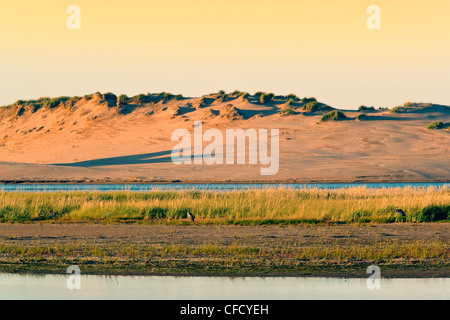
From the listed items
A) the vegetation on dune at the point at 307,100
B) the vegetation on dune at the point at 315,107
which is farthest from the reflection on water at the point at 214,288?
the vegetation on dune at the point at 307,100

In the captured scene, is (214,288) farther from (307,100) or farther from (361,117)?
(307,100)

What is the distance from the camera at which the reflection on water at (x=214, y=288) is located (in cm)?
1153

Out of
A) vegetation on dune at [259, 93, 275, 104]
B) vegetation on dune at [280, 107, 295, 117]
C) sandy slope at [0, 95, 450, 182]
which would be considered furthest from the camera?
vegetation on dune at [259, 93, 275, 104]

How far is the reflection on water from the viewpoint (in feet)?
37.8

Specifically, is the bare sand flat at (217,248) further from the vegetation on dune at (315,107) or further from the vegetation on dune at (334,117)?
the vegetation on dune at (315,107)

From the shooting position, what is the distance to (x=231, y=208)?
83.4 ft

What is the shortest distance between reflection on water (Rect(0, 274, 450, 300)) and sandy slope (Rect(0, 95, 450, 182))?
40821 mm

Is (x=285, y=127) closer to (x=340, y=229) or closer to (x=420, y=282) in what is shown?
(x=340, y=229)

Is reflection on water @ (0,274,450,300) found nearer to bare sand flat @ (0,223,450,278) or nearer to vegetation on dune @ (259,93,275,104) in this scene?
bare sand flat @ (0,223,450,278)

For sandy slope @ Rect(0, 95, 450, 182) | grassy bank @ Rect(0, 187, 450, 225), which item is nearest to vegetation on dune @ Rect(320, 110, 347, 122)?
sandy slope @ Rect(0, 95, 450, 182)

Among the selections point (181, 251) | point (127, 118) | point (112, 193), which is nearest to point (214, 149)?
point (127, 118)

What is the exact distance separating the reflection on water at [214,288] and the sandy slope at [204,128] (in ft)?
134

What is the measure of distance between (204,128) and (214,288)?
2551 inches

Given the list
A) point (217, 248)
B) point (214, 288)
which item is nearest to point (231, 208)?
point (217, 248)
